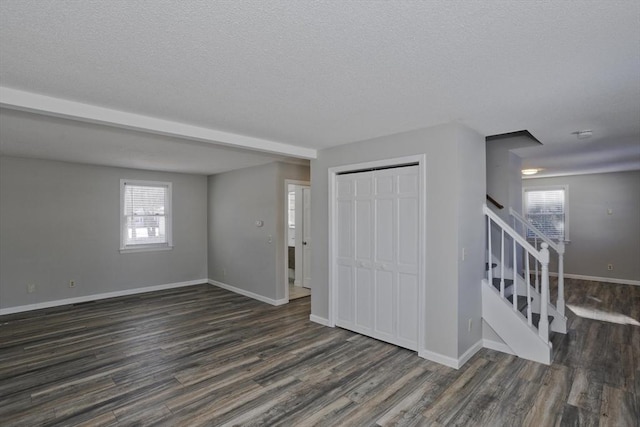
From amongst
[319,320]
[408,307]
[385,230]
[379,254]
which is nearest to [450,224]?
[385,230]

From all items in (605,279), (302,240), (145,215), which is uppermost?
(145,215)

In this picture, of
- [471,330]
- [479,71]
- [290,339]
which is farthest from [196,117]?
[471,330]

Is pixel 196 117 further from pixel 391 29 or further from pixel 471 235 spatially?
pixel 471 235

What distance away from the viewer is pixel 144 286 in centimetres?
647

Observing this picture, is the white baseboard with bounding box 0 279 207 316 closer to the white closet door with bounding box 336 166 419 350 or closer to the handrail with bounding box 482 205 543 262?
the white closet door with bounding box 336 166 419 350

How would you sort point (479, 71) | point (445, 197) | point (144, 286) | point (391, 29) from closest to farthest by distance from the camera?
point (391, 29) < point (479, 71) < point (445, 197) < point (144, 286)

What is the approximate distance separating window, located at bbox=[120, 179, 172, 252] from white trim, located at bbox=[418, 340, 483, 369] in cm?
546

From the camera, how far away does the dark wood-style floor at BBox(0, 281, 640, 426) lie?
249cm

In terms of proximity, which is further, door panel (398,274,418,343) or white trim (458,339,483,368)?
door panel (398,274,418,343)

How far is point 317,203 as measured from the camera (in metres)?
4.64

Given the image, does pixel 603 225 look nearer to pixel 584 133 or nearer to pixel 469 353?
pixel 584 133

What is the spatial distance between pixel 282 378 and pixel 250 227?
345 centimetres

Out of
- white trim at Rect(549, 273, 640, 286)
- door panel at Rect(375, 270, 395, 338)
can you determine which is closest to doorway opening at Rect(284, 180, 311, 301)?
door panel at Rect(375, 270, 395, 338)

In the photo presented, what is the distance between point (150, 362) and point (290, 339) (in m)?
1.52
